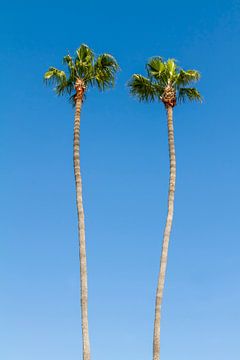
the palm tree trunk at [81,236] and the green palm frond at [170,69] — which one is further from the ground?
the green palm frond at [170,69]

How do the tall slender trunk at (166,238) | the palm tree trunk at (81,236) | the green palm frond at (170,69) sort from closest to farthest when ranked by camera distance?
the palm tree trunk at (81,236) → the tall slender trunk at (166,238) → the green palm frond at (170,69)

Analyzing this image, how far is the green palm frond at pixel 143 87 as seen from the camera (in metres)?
44.8

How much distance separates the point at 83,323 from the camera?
3822cm

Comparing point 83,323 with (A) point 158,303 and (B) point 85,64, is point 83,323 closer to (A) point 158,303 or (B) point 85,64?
(A) point 158,303

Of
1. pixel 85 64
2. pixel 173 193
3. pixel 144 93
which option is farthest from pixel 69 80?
pixel 173 193

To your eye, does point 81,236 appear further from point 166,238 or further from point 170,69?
point 170,69

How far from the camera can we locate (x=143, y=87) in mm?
44938

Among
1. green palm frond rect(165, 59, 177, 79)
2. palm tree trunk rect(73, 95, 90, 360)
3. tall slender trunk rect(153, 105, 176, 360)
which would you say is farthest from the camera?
green palm frond rect(165, 59, 177, 79)

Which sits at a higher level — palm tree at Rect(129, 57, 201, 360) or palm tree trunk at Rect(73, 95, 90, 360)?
palm tree at Rect(129, 57, 201, 360)

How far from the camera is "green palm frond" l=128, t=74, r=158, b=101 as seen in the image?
44812mm

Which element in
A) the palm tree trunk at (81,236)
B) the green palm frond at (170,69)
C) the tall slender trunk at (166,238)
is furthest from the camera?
the green palm frond at (170,69)

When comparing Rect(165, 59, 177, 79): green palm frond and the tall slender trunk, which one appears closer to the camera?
the tall slender trunk

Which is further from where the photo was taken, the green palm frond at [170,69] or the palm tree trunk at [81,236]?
the green palm frond at [170,69]

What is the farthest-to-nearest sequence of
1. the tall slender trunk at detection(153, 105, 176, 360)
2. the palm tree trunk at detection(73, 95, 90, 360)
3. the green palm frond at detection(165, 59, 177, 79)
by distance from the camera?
1. the green palm frond at detection(165, 59, 177, 79)
2. the tall slender trunk at detection(153, 105, 176, 360)
3. the palm tree trunk at detection(73, 95, 90, 360)
